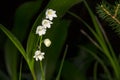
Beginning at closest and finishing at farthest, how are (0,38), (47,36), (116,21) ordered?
(116,21) < (47,36) < (0,38)

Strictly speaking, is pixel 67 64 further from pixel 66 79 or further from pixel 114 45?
pixel 114 45

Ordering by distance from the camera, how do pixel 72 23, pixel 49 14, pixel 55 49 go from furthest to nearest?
1. pixel 72 23
2. pixel 55 49
3. pixel 49 14

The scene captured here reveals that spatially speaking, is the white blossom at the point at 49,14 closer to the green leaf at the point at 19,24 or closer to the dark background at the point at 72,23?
the green leaf at the point at 19,24

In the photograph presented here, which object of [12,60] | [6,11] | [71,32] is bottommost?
[12,60]

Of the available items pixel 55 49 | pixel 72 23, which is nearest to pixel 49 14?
pixel 55 49

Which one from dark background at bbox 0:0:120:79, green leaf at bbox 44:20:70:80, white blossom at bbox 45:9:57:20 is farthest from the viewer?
dark background at bbox 0:0:120:79

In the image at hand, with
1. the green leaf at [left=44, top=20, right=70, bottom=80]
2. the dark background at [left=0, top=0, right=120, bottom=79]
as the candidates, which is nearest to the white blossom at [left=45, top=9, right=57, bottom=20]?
the green leaf at [left=44, top=20, right=70, bottom=80]

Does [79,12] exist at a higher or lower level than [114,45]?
higher

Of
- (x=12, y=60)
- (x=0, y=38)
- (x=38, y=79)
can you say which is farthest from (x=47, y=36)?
(x=0, y=38)

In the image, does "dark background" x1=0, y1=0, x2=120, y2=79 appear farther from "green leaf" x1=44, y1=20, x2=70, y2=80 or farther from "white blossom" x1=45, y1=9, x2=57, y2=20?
"white blossom" x1=45, y1=9, x2=57, y2=20

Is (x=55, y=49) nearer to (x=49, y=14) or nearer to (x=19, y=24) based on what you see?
(x=19, y=24)

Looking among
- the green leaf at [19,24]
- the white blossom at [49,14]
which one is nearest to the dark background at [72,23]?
the green leaf at [19,24]
